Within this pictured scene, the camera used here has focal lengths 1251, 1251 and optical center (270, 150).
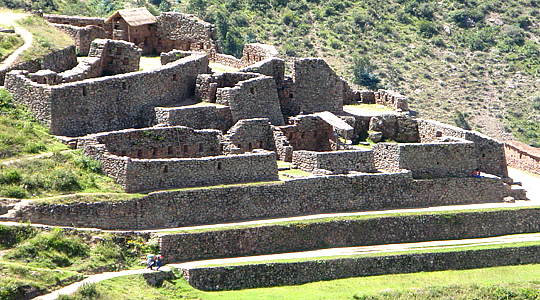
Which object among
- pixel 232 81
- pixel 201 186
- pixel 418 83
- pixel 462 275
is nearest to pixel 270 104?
pixel 232 81

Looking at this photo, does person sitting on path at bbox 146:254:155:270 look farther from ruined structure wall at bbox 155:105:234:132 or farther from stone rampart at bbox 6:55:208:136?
ruined structure wall at bbox 155:105:234:132

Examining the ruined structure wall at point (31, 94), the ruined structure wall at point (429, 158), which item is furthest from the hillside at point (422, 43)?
the ruined structure wall at point (31, 94)

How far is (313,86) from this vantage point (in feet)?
213

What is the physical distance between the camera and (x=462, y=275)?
54344 mm

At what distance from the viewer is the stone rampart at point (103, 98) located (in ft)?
181

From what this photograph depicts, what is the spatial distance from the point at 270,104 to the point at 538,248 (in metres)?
14.7

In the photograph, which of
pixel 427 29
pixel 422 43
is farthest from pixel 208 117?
pixel 427 29

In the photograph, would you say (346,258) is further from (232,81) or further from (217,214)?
(232,81)

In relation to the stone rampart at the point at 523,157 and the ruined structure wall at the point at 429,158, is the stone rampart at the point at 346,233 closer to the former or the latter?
the ruined structure wall at the point at 429,158

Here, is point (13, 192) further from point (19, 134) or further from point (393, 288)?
point (393, 288)

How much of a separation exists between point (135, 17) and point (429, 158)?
18957 mm

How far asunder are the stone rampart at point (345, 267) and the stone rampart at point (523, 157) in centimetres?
1165

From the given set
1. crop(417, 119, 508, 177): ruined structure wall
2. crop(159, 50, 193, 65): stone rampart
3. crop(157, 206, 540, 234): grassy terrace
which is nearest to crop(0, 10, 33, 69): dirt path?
crop(159, 50, 193, 65): stone rampart

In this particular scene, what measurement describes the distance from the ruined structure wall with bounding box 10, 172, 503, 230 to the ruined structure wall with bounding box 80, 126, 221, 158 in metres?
3.60
